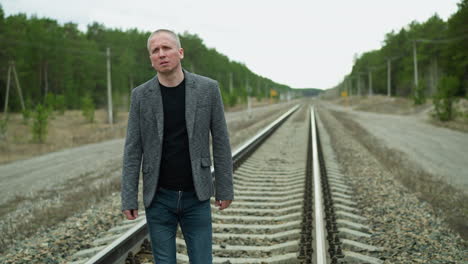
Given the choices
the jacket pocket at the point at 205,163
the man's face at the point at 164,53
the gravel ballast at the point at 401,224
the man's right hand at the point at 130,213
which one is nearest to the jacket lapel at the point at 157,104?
the man's face at the point at 164,53

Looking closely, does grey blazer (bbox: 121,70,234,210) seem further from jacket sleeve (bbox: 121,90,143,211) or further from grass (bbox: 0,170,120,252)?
grass (bbox: 0,170,120,252)

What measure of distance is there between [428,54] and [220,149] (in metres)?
75.5

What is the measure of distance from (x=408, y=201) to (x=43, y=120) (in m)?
17.1

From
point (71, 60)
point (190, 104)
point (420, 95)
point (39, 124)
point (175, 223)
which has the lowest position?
point (175, 223)

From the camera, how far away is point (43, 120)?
19.2 meters

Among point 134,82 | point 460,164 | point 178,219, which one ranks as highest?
point 134,82

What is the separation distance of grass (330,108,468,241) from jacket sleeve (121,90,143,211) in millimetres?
4133

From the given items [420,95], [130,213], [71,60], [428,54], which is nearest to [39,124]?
[130,213]

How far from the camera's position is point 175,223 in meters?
2.46

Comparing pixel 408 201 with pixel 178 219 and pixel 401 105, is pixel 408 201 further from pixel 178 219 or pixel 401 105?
pixel 401 105

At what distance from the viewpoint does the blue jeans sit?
234cm

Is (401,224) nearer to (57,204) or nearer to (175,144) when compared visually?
(175,144)

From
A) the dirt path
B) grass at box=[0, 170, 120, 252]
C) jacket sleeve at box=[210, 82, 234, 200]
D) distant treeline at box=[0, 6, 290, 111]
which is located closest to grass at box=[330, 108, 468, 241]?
the dirt path

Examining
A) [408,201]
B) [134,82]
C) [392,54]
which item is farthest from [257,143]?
[392,54]
